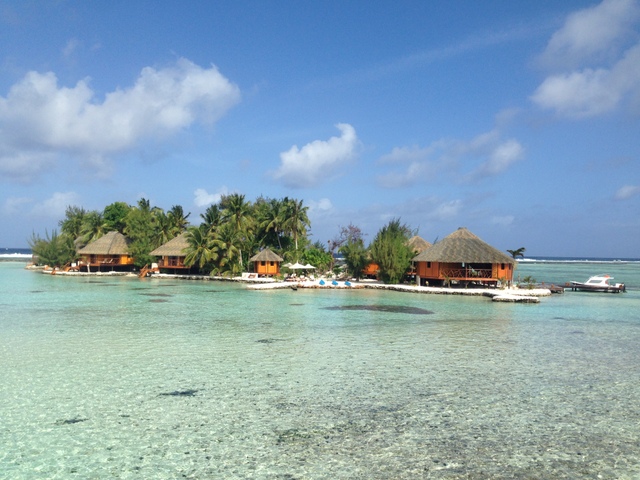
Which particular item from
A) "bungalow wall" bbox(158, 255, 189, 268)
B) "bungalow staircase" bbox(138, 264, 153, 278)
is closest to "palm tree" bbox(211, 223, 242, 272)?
"bungalow wall" bbox(158, 255, 189, 268)

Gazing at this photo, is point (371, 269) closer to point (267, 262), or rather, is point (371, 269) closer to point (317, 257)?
point (317, 257)

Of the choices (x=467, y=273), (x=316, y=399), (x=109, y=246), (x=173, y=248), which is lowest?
(x=316, y=399)

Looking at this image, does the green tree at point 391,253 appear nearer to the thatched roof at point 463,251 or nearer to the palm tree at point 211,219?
the thatched roof at point 463,251

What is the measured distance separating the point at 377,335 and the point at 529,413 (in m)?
7.22

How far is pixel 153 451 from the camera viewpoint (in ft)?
21.0

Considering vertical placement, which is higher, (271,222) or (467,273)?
(271,222)

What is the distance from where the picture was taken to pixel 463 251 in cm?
3067

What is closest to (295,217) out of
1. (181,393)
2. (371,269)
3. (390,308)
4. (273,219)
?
(273,219)

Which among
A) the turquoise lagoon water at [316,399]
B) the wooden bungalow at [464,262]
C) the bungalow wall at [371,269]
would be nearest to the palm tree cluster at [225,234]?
the bungalow wall at [371,269]

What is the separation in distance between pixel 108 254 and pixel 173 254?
32.8ft

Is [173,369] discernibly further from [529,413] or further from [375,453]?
[529,413]

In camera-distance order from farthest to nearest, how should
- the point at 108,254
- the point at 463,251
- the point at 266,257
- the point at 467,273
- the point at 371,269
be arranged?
the point at 108,254 → the point at 266,257 → the point at 371,269 → the point at 467,273 → the point at 463,251

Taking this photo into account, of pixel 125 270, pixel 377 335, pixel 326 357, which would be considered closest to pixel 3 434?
pixel 326 357

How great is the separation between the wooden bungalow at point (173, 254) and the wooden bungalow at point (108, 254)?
5759 mm
